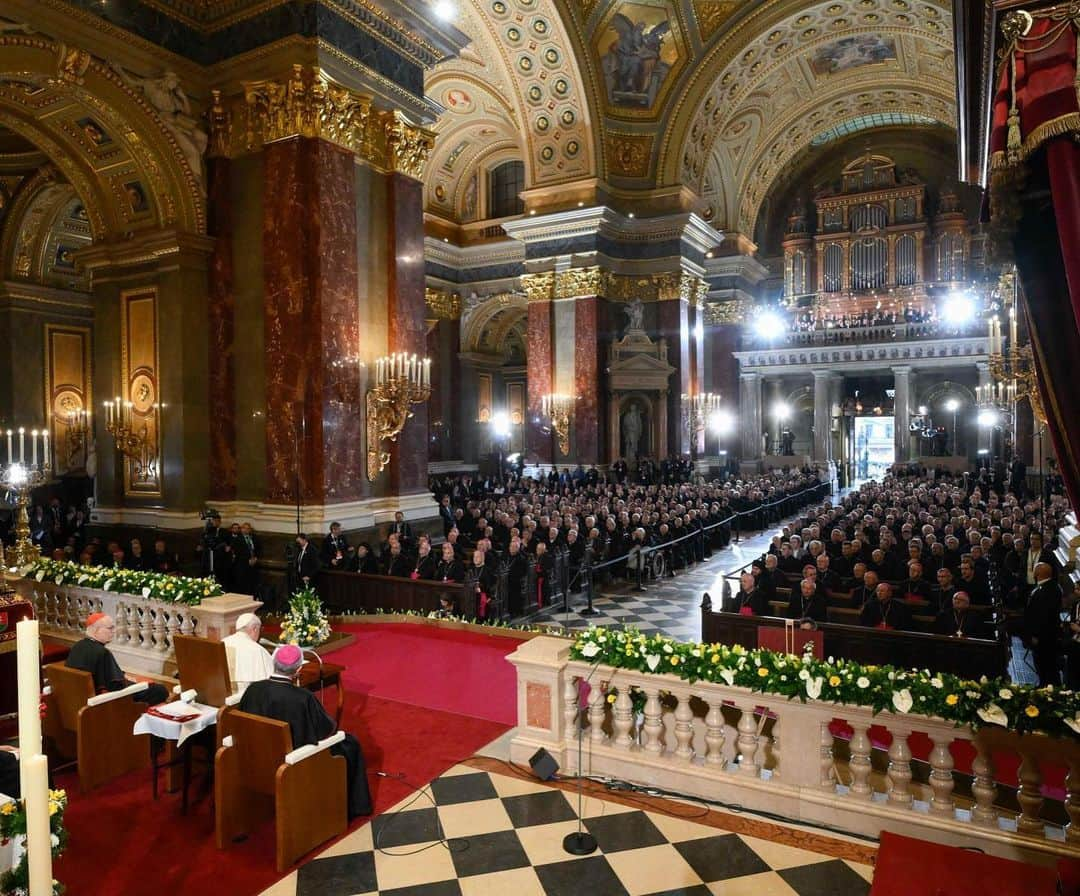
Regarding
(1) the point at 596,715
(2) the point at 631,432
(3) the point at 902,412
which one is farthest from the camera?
(3) the point at 902,412

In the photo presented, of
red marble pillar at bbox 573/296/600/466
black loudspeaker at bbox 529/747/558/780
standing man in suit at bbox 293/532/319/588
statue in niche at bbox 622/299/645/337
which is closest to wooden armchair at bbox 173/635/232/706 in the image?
black loudspeaker at bbox 529/747/558/780

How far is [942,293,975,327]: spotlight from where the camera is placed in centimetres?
3119

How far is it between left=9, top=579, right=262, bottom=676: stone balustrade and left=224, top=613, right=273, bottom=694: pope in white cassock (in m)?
2.13

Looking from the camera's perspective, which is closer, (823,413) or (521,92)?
(521,92)

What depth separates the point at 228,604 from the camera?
733cm

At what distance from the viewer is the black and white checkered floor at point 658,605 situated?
34.6ft

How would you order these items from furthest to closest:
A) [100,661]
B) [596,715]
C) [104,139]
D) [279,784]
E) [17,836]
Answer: [104,139], [100,661], [596,715], [279,784], [17,836]

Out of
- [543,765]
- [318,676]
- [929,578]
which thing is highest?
[318,676]

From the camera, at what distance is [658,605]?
11828mm

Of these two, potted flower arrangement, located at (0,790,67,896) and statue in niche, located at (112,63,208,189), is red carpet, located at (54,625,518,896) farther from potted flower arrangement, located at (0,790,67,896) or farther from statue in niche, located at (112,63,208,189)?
statue in niche, located at (112,63,208,189)

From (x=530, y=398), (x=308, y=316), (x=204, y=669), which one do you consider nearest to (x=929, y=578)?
(x=204, y=669)

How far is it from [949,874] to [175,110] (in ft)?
42.6

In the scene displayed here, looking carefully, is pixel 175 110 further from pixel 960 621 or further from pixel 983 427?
pixel 983 427

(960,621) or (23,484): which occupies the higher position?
(23,484)
